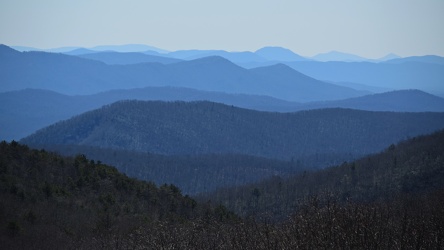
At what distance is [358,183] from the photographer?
71625 mm

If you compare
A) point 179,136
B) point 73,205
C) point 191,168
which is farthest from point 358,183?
point 179,136

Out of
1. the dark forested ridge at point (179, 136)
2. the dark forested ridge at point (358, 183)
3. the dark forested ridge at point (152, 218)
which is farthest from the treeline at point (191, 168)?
the dark forested ridge at point (152, 218)

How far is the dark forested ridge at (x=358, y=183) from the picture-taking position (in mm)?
61594

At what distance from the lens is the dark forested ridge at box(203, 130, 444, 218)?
202ft

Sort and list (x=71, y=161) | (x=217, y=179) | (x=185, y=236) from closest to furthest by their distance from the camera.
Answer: (x=185, y=236)
(x=71, y=161)
(x=217, y=179)

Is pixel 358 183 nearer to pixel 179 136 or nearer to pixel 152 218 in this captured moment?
pixel 152 218

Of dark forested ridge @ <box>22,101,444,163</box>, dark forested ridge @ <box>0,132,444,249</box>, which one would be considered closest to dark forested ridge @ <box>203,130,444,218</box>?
dark forested ridge @ <box>0,132,444,249</box>

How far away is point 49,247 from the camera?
2156 cm

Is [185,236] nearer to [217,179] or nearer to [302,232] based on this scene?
[302,232]

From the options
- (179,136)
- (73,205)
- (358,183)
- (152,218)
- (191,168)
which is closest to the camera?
(73,205)

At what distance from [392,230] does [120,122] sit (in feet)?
565

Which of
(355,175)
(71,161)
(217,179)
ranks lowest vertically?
(217,179)

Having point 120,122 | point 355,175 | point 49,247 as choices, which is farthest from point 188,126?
point 49,247

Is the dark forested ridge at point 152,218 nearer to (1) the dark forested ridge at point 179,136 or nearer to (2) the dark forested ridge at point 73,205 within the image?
(2) the dark forested ridge at point 73,205
